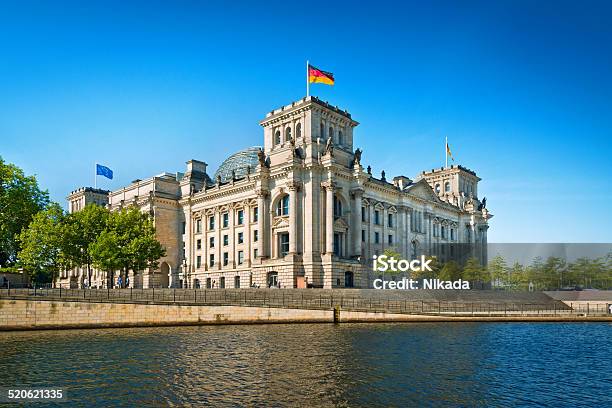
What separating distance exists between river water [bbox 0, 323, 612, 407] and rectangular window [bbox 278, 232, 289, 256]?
40590 millimetres

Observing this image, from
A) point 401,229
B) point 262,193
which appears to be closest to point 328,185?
point 262,193

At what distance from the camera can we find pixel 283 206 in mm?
89188

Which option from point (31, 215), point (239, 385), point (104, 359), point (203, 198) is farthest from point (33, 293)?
point (203, 198)

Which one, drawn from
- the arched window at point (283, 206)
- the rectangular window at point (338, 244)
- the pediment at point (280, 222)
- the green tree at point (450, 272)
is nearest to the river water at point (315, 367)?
the pediment at point (280, 222)

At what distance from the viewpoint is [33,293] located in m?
51.2

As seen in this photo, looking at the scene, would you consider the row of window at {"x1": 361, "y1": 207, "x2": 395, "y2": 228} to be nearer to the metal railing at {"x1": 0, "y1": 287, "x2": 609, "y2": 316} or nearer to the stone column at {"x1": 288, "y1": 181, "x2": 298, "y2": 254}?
the stone column at {"x1": 288, "y1": 181, "x2": 298, "y2": 254}

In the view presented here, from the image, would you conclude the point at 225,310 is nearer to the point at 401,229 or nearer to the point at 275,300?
the point at 275,300

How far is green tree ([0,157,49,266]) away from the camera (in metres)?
83.4

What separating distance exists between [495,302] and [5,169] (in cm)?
7526

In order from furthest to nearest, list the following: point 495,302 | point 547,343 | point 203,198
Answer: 1. point 203,198
2. point 495,302
3. point 547,343

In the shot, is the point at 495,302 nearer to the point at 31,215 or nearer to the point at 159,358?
the point at 159,358

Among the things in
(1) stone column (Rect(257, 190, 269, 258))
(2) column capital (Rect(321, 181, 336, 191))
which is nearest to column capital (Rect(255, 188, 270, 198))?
(1) stone column (Rect(257, 190, 269, 258))

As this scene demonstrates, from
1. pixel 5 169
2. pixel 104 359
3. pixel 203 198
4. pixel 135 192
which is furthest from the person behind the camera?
pixel 135 192

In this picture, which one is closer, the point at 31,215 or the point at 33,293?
the point at 33,293
